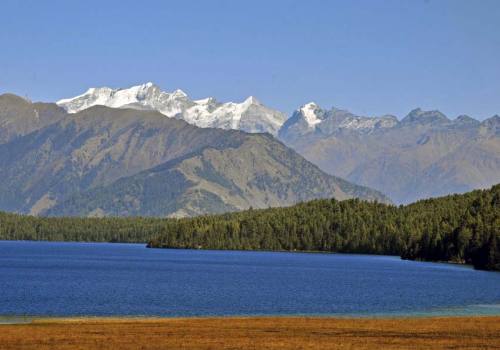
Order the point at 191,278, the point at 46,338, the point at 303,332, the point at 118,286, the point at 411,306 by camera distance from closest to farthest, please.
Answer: the point at 46,338 → the point at 303,332 → the point at 411,306 → the point at 118,286 → the point at 191,278

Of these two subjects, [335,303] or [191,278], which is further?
[191,278]

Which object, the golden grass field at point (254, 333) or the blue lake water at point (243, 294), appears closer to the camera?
the golden grass field at point (254, 333)

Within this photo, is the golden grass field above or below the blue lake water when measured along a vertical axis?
below

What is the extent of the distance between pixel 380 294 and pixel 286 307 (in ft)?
92.0

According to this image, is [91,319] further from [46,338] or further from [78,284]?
[78,284]

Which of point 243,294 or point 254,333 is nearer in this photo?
point 254,333

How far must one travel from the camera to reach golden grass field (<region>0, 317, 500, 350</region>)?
69.6 m

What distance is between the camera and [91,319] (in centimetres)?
9650

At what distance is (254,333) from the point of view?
78438mm

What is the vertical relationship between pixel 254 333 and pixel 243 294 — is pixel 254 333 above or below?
below

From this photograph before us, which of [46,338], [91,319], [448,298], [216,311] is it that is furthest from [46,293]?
[46,338]

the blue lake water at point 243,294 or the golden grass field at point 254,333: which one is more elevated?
the blue lake water at point 243,294

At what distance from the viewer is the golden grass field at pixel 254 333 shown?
69.6 m

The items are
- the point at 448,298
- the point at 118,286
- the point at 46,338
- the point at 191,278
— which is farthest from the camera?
the point at 191,278
